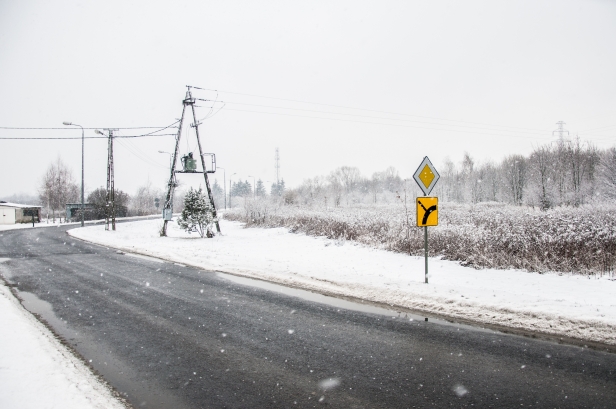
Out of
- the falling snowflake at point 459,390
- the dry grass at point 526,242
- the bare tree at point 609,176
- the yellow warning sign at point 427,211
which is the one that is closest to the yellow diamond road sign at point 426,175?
the yellow warning sign at point 427,211

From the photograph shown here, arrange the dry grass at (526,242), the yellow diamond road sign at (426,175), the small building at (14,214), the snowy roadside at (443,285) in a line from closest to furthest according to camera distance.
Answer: the snowy roadside at (443,285), the yellow diamond road sign at (426,175), the dry grass at (526,242), the small building at (14,214)

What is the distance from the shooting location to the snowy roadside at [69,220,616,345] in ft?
19.2

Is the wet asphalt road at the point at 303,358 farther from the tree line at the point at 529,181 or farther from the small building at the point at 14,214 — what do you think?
the small building at the point at 14,214

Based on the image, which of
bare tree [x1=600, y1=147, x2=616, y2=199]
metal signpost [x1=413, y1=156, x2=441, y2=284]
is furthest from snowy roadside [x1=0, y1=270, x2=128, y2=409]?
bare tree [x1=600, y1=147, x2=616, y2=199]

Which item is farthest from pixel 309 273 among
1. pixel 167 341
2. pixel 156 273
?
pixel 167 341

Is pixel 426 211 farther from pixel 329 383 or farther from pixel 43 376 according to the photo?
pixel 43 376

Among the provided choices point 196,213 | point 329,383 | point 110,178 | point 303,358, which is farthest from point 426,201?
point 110,178

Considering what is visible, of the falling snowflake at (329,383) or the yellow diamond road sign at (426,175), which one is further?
the yellow diamond road sign at (426,175)

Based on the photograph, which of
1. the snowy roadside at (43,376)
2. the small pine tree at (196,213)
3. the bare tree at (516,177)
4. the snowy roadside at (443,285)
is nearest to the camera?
the snowy roadside at (43,376)

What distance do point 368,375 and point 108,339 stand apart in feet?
13.0

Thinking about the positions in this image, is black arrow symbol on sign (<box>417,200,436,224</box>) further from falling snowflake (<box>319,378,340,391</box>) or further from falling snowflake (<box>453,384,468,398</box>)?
falling snowflake (<box>319,378,340,391</box>)

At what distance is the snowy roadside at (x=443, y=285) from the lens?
5.87m

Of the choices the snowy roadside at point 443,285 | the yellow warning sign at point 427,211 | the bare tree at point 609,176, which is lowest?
the snowy roadside at point 443,285

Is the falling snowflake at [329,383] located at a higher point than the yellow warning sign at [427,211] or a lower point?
lower
